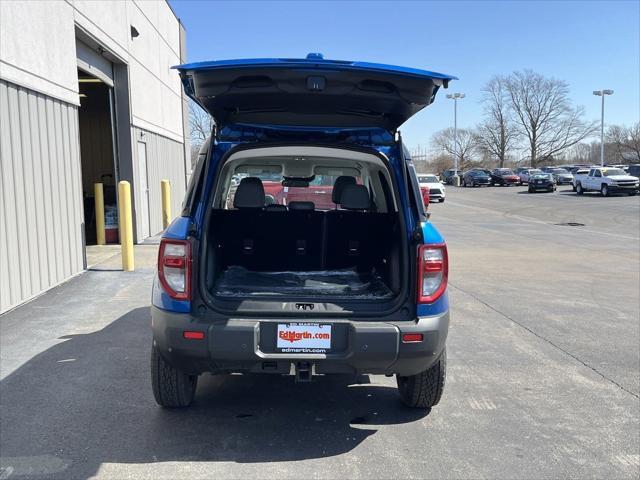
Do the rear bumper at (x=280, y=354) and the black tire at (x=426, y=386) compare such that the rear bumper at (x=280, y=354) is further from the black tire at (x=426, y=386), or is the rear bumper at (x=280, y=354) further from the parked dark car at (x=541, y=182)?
the parked dark car at (x=541, y=182)

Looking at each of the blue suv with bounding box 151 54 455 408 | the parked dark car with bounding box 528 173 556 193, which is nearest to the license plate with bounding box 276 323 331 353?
the blue suv with bounding box 151 54 455 408

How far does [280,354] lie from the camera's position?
329 centimetres

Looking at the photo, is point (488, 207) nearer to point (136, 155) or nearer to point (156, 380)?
point (136, 155)

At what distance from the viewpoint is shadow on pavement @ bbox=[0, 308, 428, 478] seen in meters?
3.37

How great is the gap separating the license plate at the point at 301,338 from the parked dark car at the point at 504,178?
5128 cm

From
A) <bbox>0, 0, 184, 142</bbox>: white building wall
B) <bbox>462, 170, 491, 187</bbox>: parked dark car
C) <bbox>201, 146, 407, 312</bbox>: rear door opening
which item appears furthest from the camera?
<bbox>462, 170, 491, 187</bbox>: parked dark car

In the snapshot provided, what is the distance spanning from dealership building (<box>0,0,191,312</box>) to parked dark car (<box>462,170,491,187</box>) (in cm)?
4083

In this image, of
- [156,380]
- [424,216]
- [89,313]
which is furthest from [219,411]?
[89,313]

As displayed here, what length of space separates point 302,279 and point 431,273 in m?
1.22

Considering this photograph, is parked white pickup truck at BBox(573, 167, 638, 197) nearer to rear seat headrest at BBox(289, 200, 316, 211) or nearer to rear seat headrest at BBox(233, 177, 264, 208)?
rear seat headrest at BBox(289, 200, 316, 211)

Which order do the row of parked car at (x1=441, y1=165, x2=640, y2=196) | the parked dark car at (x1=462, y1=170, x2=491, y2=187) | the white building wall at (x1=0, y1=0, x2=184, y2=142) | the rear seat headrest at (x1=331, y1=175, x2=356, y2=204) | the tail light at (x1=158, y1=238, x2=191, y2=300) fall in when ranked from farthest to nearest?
1. the parked dark car at (x1=462, y1=170, x2=491, y2=187)
2. the row of parked car at (x1=441, y1=165, x2=640, y2=196)
3. the white building wall at (x1=0, y1=0, x2=184, y2=142)
4. the rear seat headrest at (x1=331, y1=175, x2=356, y2=204)
5. the tail light at (x1=158, y1=238, x2=191, y2=300)

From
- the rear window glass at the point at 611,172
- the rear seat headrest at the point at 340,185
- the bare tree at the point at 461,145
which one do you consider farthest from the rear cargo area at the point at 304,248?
the bare tree at the point at 461,145

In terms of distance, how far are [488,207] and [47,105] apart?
23.6m

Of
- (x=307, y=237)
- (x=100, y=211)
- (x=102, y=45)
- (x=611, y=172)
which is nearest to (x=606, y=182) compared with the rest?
(x=611, y=172)
